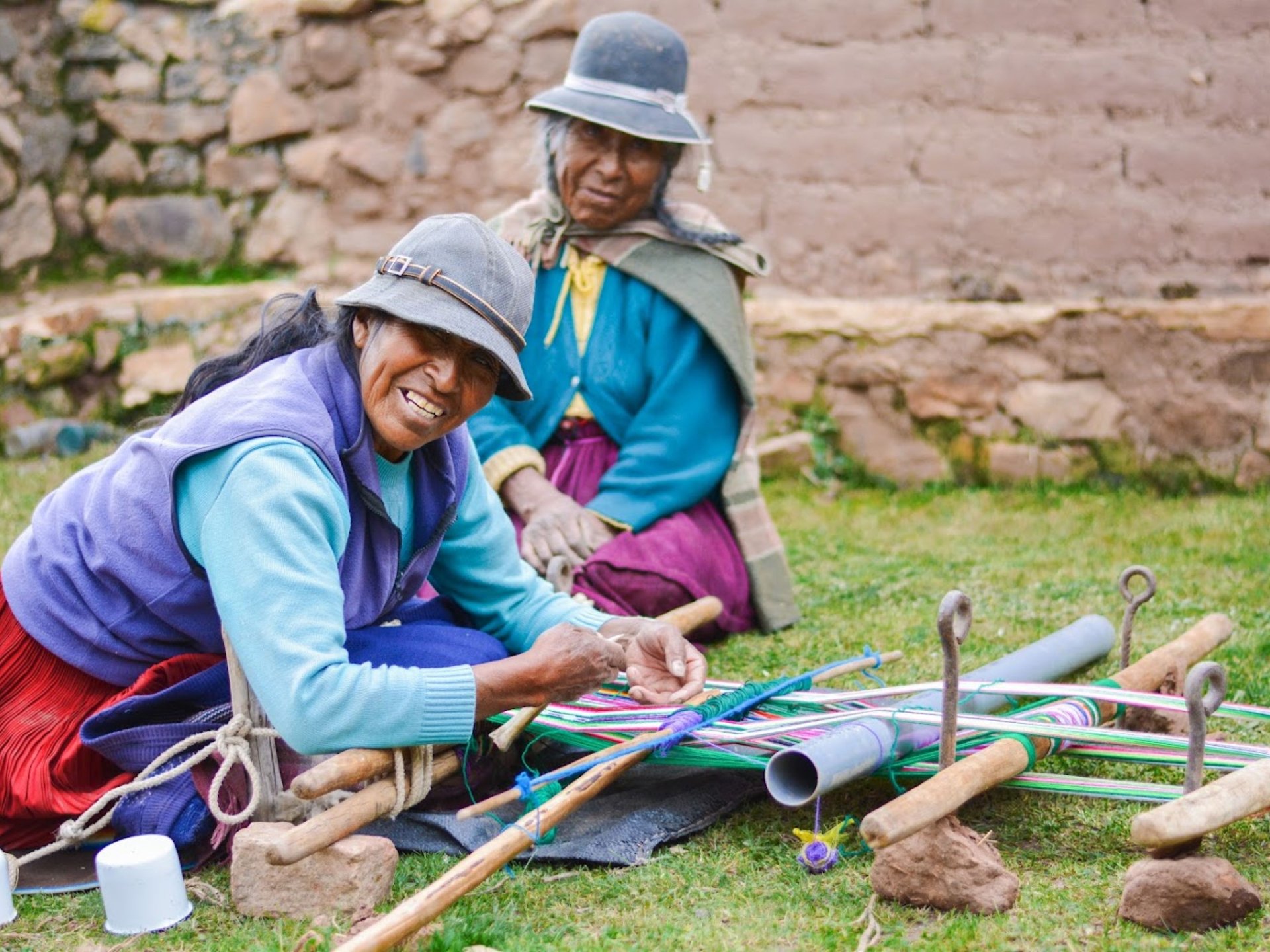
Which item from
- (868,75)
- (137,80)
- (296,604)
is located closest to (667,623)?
(296,604)

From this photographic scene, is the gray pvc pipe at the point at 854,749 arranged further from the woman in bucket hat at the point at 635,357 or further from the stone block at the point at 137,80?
the stone block at the point at 137,80

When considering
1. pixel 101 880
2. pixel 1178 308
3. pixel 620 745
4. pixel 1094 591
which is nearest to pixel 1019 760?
pixel 620 745

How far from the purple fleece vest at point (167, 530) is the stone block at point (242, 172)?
3928 millimetres

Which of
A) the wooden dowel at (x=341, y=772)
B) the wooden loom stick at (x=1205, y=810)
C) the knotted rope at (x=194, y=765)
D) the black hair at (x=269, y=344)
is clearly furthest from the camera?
the black hair at (x=269, y=344)

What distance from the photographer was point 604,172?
417 centimetres

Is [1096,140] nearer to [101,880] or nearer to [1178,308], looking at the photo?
[1178,308]

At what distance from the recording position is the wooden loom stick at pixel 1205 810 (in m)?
2.21

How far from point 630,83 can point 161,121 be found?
3.26 meters

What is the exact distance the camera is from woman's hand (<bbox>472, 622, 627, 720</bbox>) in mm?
2580

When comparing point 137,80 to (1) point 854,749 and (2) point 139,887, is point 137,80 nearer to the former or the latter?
(2) point 139,887

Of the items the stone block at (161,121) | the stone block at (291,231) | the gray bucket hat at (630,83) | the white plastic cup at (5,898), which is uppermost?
the gray bucket hat at (630,83)

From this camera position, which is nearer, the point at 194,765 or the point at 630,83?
the point at 194,765

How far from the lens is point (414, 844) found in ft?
9.07

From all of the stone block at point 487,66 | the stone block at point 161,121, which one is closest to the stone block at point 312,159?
the stone block at point 161,121
